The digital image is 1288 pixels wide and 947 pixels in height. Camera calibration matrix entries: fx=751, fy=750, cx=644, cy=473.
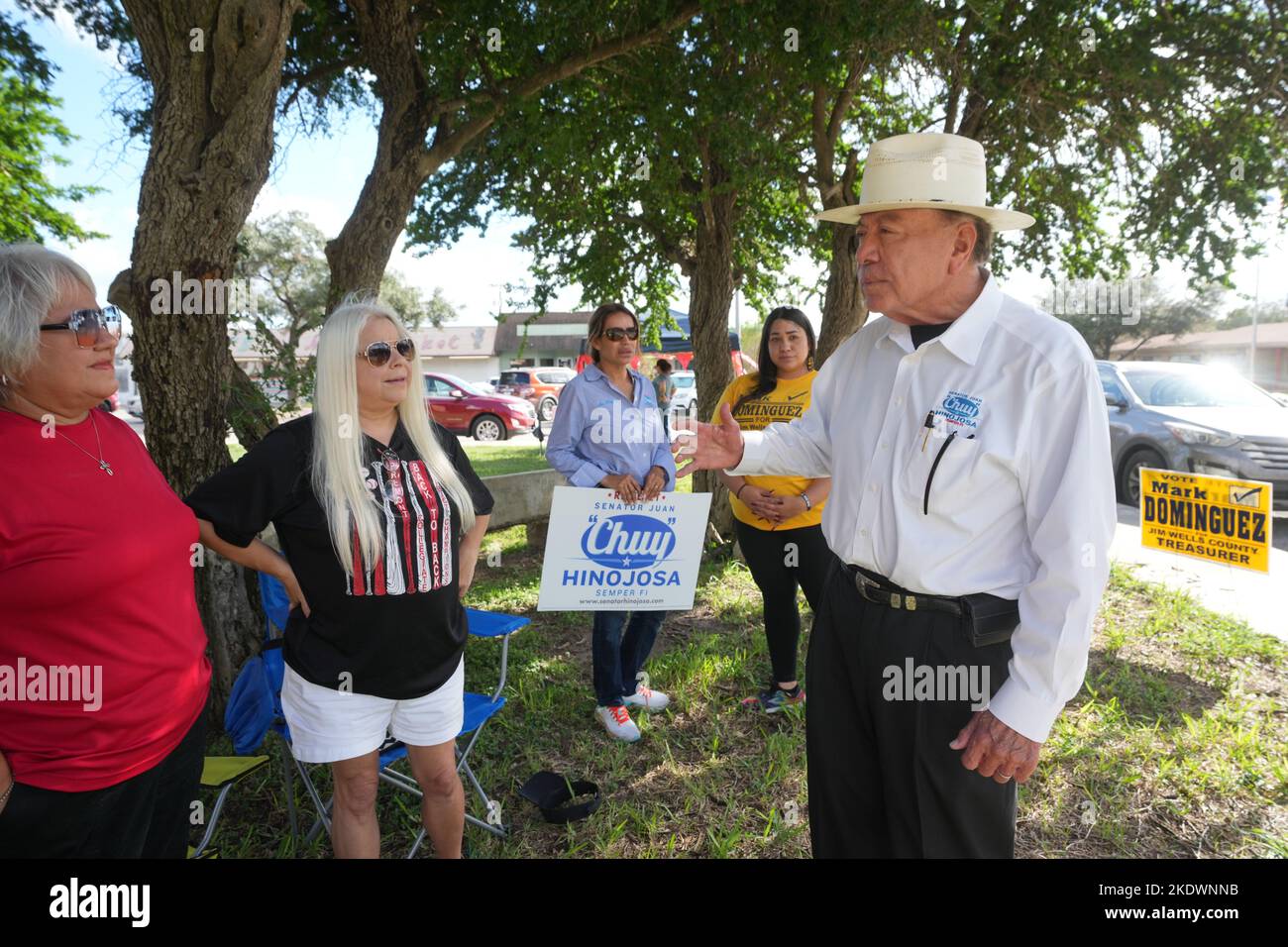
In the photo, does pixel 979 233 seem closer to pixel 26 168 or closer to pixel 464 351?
pixel 26 168

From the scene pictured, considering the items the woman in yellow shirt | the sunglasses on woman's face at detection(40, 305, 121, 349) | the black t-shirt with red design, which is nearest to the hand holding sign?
the woman in yellow shirt

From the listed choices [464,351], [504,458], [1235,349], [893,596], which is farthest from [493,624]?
[1235,349]

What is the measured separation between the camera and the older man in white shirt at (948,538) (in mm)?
1816

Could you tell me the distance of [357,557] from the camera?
89.4 inches

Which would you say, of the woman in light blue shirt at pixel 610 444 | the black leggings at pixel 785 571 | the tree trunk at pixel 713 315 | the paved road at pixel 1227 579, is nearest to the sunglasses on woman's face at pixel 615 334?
the woman in light blue shirt at pixel 610 444

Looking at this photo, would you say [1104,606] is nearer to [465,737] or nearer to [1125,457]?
[1125,457]

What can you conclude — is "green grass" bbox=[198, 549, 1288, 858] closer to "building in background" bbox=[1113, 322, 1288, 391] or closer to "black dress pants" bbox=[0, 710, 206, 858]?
"black dress pants" bbox=[0, 710, 206, 858]

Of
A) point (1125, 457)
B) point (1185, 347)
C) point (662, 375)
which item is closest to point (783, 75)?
point (1125, 457)

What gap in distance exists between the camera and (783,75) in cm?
634

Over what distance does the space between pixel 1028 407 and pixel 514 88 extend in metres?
4.39

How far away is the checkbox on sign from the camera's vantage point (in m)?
5.16

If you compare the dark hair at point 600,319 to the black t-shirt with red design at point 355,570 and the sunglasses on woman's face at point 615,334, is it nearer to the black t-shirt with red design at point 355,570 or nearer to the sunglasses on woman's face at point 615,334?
the sunglasses on woman's face at point 615,334

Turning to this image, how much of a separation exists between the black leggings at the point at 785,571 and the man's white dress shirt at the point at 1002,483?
1.70 metres

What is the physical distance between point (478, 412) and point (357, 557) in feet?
59.5
